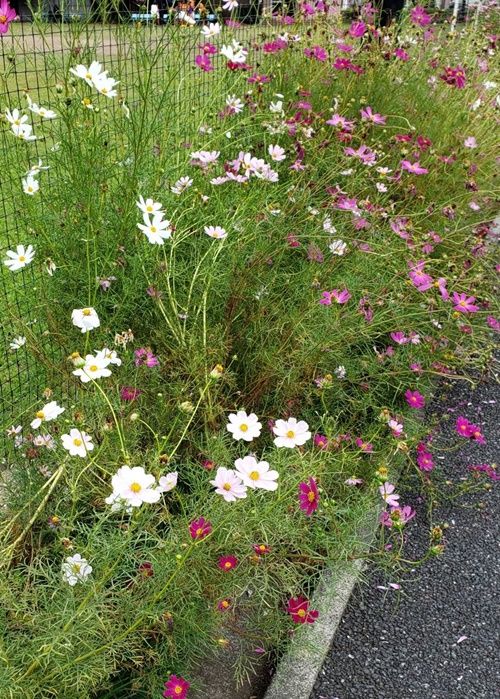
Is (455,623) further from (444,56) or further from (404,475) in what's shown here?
(444,56)

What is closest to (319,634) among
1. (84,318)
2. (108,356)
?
(108,356)

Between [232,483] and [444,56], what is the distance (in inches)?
164

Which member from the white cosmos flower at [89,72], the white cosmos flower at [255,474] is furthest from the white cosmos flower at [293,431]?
the white cosmos flower at [89,72]

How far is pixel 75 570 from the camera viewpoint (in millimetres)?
1449

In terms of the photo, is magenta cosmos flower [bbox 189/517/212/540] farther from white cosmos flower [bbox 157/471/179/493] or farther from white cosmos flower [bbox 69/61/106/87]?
Answer: white cosmos flower [bbox 69/61/106/87]

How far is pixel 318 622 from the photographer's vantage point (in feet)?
6.43

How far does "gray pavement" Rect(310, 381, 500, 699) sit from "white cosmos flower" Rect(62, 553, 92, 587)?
28.8 inches

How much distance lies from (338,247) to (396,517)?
1271mm

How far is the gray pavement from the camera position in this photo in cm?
188

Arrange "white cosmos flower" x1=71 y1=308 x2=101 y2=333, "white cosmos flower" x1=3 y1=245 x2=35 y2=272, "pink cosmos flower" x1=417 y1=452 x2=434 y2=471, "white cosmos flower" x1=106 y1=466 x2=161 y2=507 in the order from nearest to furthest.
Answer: "white cosmos flower" x1=106 y1=466 x2=161 y2=507 → "white cosmos flower" x1=71 y1=308 x2=101 y2=333 → "white cosmos flower" x1=3 y1=245 x2=35 y2=272 → "pink cosmos flower" x1=417 y1=452 x2=434 y2=471

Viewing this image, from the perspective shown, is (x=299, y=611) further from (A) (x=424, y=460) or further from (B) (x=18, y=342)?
(B) (x=18, y=342)

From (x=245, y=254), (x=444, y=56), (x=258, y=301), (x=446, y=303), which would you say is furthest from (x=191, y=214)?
(x=444, y=56)

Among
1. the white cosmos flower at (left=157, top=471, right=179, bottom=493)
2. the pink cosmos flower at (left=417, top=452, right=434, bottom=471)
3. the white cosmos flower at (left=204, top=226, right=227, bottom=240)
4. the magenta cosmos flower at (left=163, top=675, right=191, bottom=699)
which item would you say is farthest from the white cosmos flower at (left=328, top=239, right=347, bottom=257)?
the magenta cosmos flower at (left=163, top=675, right=191, bottom=699)

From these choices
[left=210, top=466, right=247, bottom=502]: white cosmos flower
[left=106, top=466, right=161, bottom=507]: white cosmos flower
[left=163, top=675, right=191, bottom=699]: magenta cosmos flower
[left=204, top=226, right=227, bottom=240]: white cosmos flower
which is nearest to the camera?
[left=106, top=466, right=161, bottom=507]: white cosmos flower
